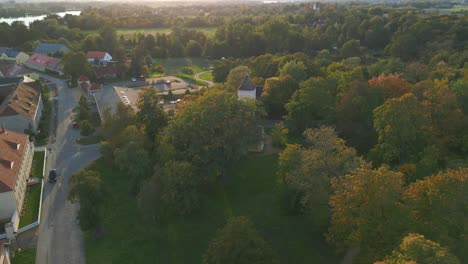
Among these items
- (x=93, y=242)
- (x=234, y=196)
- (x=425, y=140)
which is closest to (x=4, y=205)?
(x=93, y=242)

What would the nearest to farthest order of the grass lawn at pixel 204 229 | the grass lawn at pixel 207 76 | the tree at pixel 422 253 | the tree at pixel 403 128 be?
the tree at pixel 422 253
the grass lawn at pixel 204 229
the tree at pixel 403 128
the grass lawn at pixel 207 76

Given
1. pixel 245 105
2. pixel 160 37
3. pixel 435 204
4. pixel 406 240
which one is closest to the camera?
pixel 406 240

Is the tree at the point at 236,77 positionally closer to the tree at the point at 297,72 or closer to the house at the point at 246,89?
the house at the point at 246,89

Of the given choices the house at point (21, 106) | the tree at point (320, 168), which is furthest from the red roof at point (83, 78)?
the tree at point (320, 168)

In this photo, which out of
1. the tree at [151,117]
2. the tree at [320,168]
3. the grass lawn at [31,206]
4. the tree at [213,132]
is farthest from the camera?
the tree at [151,117]

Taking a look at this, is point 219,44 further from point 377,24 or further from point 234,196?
point 234,196

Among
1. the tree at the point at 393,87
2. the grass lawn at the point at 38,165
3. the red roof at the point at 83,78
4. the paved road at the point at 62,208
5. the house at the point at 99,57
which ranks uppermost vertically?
the tree at the point at 393,87
